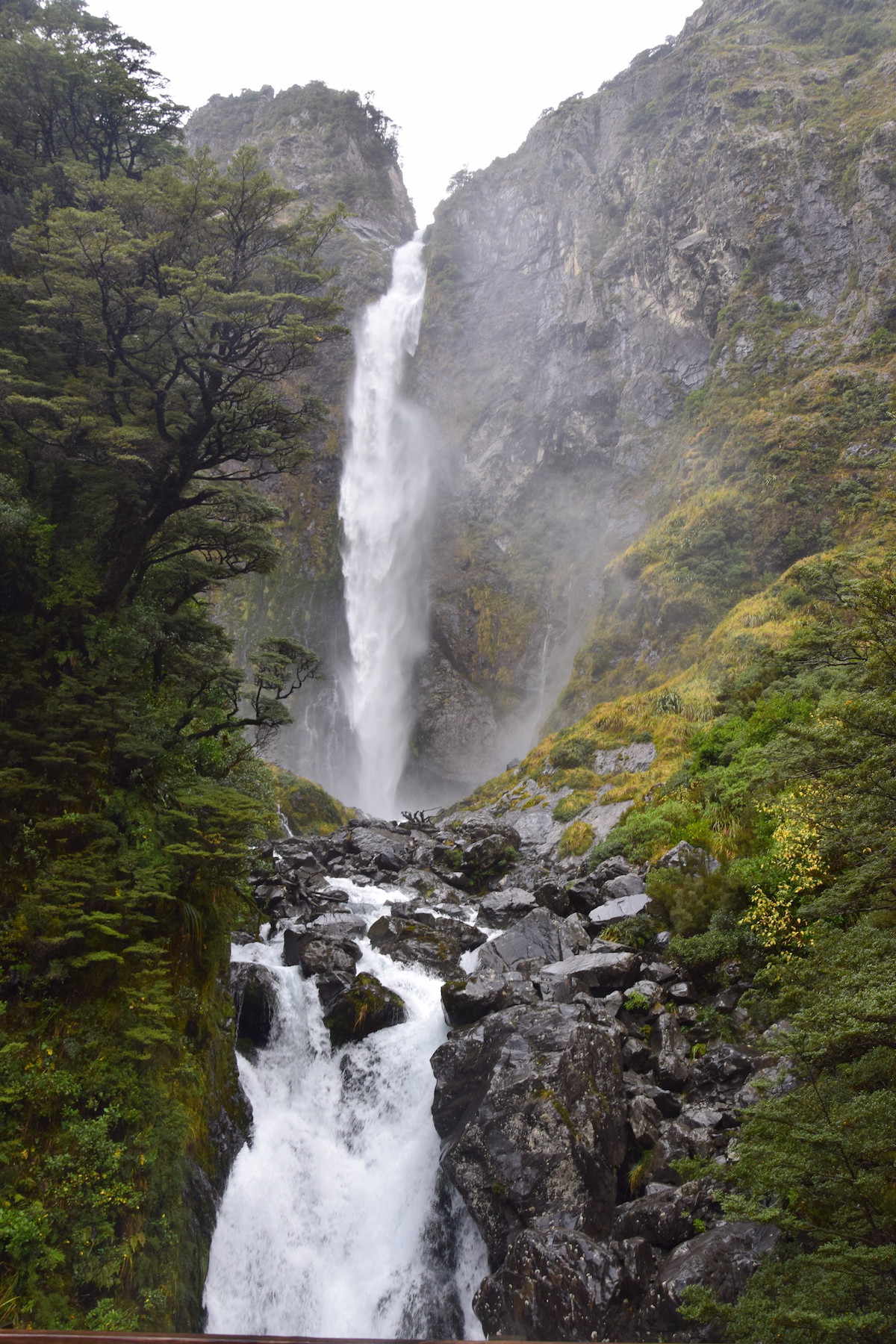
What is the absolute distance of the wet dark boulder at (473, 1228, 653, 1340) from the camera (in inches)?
198

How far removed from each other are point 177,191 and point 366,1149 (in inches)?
491

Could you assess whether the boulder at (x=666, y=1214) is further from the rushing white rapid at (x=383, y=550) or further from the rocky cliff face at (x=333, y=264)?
the rocky cliff face at (x=333, y=264)

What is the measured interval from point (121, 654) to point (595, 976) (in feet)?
24.1

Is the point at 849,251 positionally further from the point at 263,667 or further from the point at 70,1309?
the point at 70,1309

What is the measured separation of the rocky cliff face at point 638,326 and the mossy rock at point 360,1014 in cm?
1672

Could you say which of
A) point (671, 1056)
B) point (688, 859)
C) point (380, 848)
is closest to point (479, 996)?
point (671, 1056)

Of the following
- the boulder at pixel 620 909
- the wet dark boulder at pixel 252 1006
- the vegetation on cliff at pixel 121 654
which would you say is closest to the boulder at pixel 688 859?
the boulder at pixel 620 909

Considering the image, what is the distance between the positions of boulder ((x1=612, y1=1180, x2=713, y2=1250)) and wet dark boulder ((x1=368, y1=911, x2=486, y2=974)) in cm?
512

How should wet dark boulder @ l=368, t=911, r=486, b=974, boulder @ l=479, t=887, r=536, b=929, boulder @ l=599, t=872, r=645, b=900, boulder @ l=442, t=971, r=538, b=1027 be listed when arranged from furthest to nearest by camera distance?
boulder @ l=479, t=887, r=536, b=929, boulder @ l=599, t=872, r=645, b=900, wet dark boulder @ l=368, t=911, r=486, b=974, boulder @ l=442, t=971, r=538, b=1027

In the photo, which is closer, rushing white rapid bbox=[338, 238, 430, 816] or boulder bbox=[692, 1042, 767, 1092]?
boulder bbox=[692, 1042, 767, 1092]

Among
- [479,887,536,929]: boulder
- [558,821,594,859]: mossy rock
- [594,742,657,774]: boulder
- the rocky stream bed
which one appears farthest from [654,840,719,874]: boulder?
[594,742,657,774]: boulder

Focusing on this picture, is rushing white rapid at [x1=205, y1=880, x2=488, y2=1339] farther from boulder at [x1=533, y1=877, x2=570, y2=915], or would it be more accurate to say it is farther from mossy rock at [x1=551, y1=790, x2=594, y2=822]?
mossy rock at [x1=551, y1=790, x2=594, y2=822]

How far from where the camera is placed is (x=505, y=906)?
13.3m

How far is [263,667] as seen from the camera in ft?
38.2
